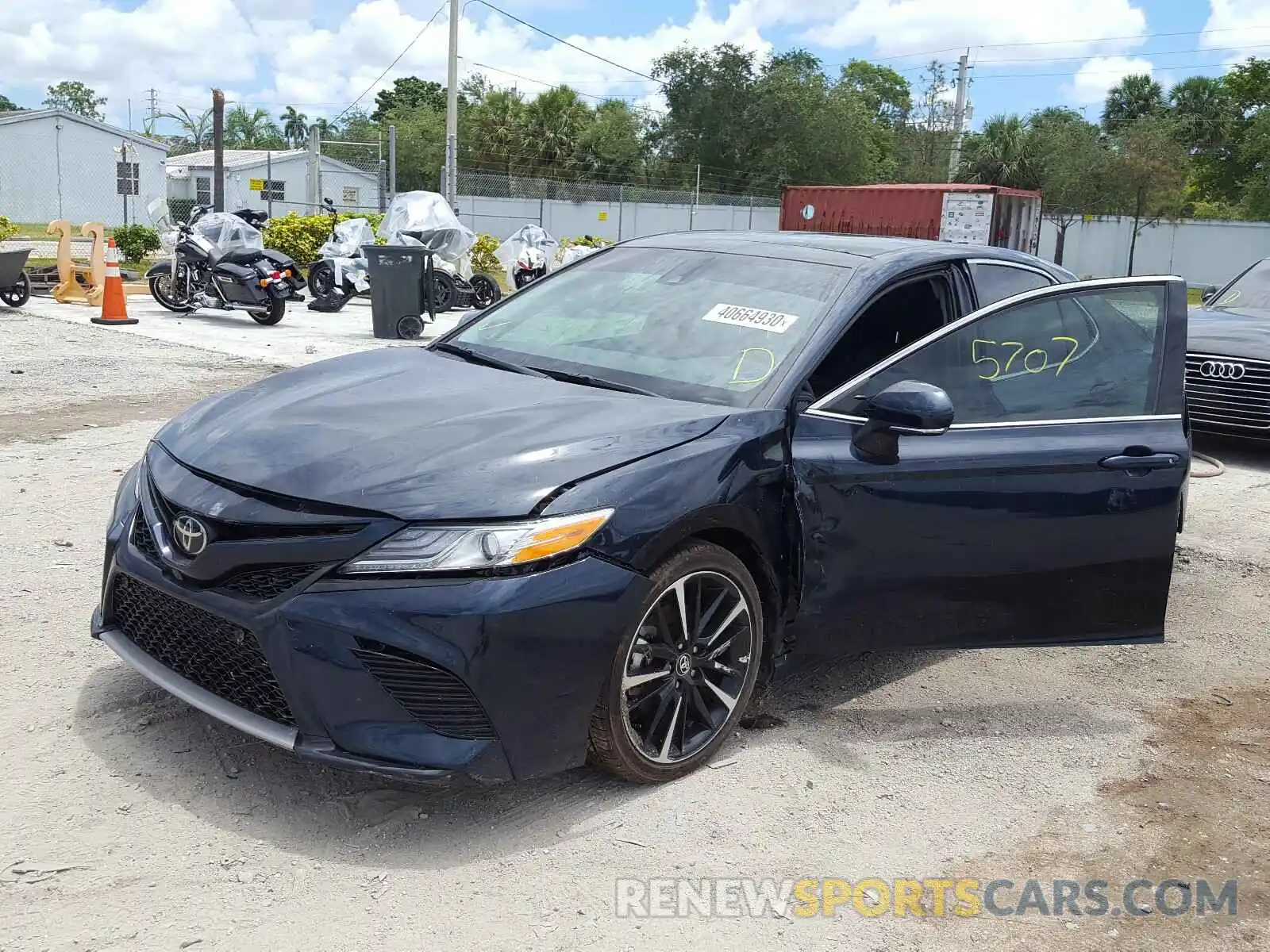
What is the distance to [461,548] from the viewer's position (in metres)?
2.89

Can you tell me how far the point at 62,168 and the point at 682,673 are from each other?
51906 mm

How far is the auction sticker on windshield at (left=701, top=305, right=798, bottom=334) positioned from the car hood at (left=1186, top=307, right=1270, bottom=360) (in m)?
5.56

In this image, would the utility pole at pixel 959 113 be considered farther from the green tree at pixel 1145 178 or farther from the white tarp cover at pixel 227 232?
the white tarp cover at pixel 227 232

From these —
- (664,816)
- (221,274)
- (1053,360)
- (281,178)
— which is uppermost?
(281,178)

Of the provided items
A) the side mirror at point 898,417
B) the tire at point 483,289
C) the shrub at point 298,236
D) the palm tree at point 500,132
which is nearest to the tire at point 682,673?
the side mirror at point 898,417

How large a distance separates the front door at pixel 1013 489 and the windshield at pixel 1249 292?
6723mm

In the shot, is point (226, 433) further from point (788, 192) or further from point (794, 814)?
point (788, 192)

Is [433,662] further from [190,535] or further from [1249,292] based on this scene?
[1249,292]

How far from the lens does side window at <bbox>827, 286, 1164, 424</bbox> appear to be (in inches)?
157

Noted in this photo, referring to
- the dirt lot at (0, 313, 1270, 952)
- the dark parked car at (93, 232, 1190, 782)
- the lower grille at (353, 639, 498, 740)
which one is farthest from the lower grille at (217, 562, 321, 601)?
the dirt lot at (0, 313, 1270, 952)

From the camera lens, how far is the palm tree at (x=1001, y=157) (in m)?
51.8

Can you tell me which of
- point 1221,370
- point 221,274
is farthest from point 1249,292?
point 221,274

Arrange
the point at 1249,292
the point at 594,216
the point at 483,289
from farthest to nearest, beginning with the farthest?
the point at 594,216, the point at 483,289, the point at 1249,292

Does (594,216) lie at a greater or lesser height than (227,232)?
greater
